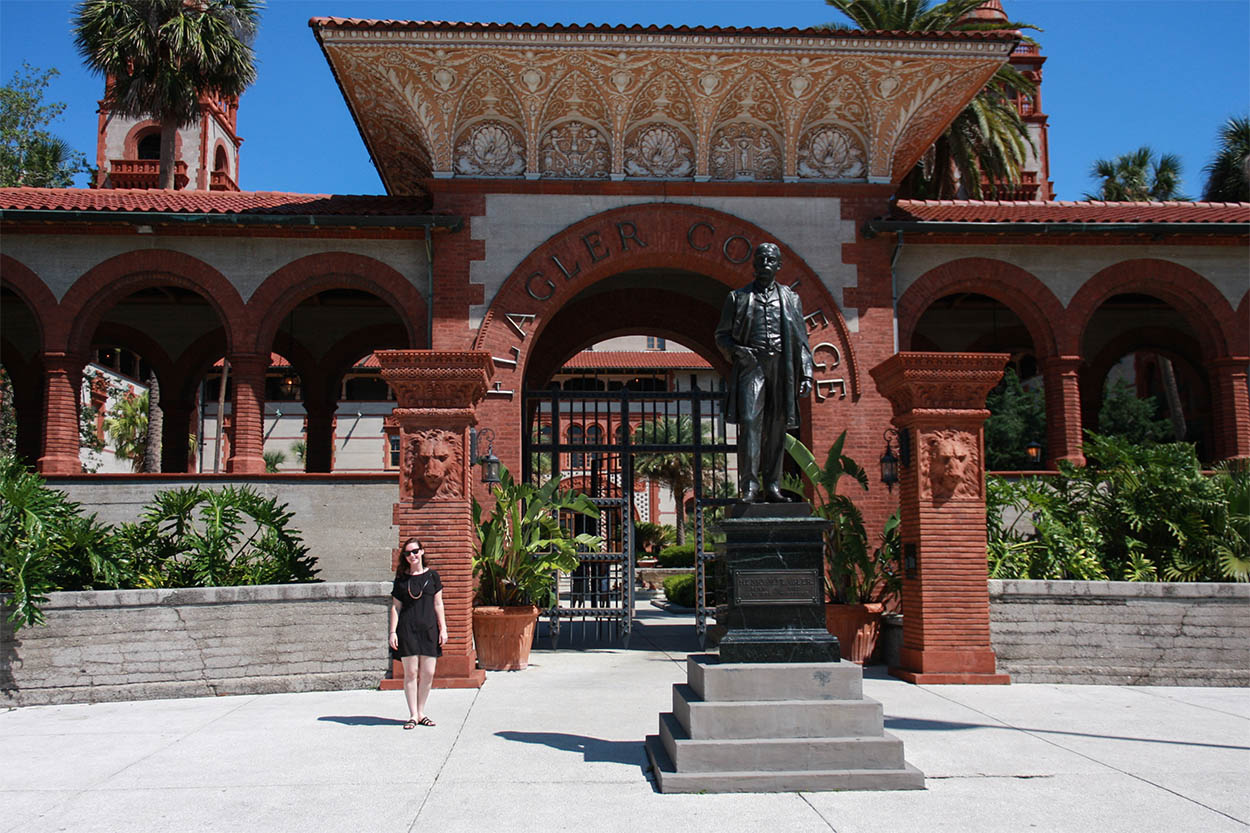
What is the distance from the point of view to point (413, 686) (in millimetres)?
8625

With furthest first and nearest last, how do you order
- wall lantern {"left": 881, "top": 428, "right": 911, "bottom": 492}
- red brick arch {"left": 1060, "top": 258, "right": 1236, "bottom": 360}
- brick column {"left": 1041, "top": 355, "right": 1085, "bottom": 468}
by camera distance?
red brick arch {"left": 1060, "top": 258, "right": 1236, "bottom": 360} → brick column {"left": 1041, "top": 355, "right": 1085, "bottom": 468} → wall lantern {"left": 881, "top": 428, "right": 911, "bottom": 492}

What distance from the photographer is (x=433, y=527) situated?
1098cm

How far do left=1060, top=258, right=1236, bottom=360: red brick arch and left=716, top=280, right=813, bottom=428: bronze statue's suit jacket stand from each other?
10463mm

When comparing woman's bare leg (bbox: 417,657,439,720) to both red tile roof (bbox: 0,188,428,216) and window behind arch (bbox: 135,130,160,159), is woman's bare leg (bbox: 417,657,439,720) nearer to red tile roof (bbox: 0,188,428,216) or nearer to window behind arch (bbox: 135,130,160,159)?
red tile roof (bbox: 0,188,428,216)

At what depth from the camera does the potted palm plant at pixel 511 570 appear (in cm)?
1220

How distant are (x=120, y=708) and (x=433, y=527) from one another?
3419 millimetres

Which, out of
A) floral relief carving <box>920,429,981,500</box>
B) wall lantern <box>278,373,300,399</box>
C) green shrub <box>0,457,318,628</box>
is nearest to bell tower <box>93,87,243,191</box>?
wall lantern <box>278,373,300,399</box>

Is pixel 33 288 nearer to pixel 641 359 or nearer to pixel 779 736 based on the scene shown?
pixel 779 736

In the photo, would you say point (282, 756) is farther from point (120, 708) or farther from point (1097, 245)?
point (1097, 245)

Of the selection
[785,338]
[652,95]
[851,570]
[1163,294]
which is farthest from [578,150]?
[1163,294]

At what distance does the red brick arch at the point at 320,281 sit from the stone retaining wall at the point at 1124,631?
967 cm

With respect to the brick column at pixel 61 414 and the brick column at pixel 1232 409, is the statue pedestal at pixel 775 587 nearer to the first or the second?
the brick column at pixel 1232 409

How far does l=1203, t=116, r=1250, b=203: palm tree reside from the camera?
32.6 m

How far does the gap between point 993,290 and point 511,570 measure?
9474 millimetres
